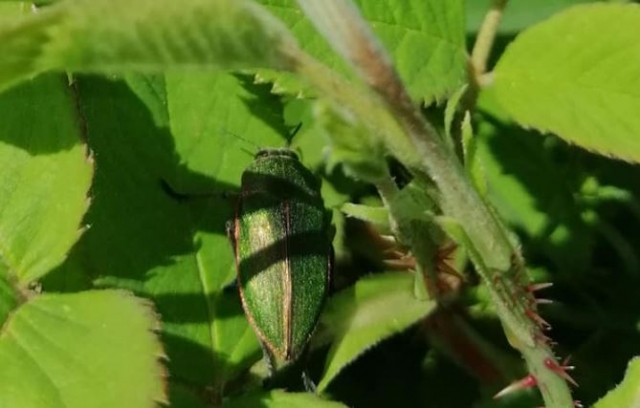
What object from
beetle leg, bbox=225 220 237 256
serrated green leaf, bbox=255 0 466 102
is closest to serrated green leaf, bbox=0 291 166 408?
beetle leg, bbox=225 220 237 256

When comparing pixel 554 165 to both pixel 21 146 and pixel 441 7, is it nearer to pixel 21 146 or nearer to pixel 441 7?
pixel 441 7

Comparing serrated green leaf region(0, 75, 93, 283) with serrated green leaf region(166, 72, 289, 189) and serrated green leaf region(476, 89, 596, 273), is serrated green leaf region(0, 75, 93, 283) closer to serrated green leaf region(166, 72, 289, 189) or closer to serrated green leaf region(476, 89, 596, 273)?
serrated green leaf region(166, 72, 289, 189)

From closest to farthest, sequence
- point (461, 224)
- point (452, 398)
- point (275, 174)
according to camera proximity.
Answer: point (461, 224)
point (275, 174)
point (452, 398)

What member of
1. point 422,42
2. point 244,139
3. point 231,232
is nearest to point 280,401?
point 231,232

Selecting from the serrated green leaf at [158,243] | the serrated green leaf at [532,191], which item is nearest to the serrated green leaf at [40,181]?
the serrated green leaf at [158,243]

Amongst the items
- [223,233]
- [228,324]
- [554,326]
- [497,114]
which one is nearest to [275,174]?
[223,233]

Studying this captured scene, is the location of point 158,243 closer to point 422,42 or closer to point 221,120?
point 221,120

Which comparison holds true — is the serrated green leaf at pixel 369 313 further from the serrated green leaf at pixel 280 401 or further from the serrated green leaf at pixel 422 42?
the serrated green leaf at pixel 422 42
